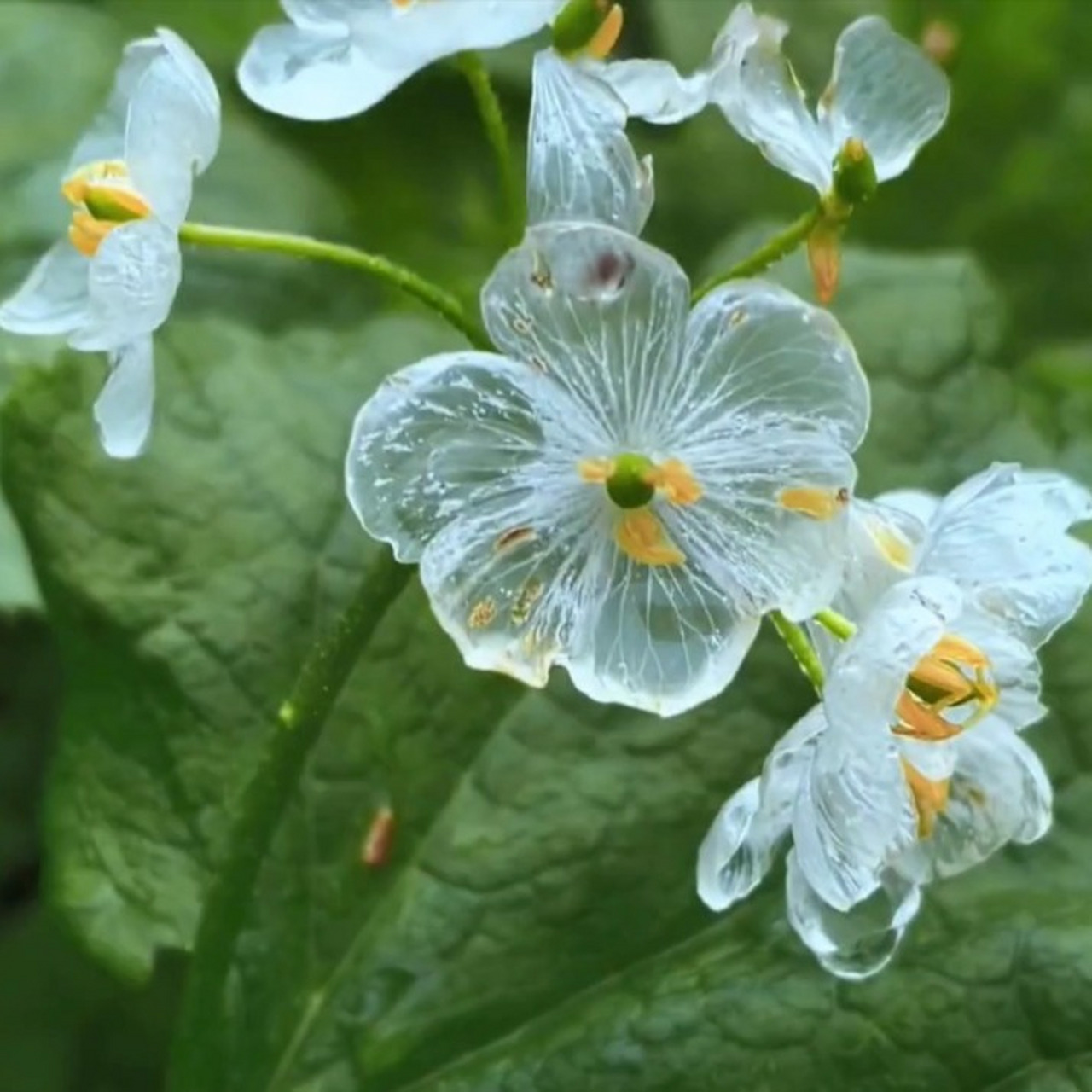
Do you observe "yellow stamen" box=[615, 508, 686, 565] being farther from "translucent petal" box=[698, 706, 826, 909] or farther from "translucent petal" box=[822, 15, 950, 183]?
"translucent petal" box=[822, 15, 950, 183]

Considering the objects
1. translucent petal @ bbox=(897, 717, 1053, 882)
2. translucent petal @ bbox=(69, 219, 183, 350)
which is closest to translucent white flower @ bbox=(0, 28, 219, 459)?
translucent petal @ bbox=(69, 219, 183, 350)

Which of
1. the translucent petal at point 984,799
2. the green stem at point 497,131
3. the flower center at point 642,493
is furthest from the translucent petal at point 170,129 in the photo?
the translucent petal at point 984,799

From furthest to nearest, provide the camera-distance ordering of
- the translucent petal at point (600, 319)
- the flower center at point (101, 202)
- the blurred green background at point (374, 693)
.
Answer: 1. the blurred green background at point (374, 693)
2. the flower center at point (101, 202)
3. the translucent petal at point (600, 319)

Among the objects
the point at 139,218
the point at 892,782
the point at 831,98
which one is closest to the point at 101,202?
the point at 139,218

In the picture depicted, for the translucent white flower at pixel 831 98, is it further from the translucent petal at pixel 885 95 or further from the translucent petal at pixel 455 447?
the translucent petal at pixel 455 447

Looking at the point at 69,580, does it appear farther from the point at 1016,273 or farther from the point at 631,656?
the point at 1016,273

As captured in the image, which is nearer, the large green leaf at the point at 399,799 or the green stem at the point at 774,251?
the green stem at the point at 774,251
